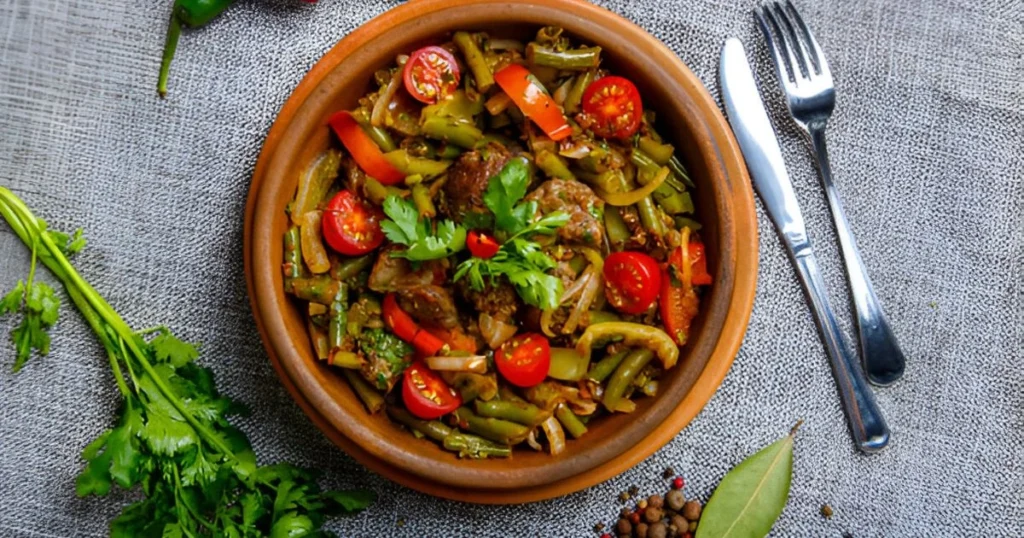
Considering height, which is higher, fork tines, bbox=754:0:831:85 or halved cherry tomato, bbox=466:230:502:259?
fork tines, bbox=754:0:831:85

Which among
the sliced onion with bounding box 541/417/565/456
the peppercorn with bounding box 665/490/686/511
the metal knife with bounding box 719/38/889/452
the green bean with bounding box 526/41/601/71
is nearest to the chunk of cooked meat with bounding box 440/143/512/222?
the green bean with bounding box 526/41/601/71

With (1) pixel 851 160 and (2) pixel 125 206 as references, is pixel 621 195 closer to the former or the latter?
(1) pixel 851 160

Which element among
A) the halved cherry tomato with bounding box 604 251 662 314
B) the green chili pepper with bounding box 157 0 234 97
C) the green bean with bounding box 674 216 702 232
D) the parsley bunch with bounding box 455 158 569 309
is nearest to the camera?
the parsley bunch with bounding box 455 158 569 309

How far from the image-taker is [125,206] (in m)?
3.53

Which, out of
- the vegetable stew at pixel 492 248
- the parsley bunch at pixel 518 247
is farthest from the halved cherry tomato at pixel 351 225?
the parsley bunch at pixel 518 247

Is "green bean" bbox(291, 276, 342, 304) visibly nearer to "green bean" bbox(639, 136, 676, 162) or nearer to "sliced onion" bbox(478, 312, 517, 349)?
"sliced onion" bbox(478, 312, 517, 349)

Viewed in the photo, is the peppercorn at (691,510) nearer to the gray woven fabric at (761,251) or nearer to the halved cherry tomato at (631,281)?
the gray woven fabric at (761,251)

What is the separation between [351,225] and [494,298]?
1.83 feet

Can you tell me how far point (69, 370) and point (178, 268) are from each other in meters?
0.61

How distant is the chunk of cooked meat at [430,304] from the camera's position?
3025 mm

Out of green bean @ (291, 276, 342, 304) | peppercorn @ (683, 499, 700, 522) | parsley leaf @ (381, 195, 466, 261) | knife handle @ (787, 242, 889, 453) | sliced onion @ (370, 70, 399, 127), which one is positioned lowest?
peppercorn @ (683, 499, 700, 522)

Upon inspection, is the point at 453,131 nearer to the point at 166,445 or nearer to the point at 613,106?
the point at 613,106

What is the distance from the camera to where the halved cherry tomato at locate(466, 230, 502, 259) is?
2.99 metres

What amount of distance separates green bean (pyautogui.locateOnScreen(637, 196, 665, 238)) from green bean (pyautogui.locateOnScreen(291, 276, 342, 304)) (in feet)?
3.60
